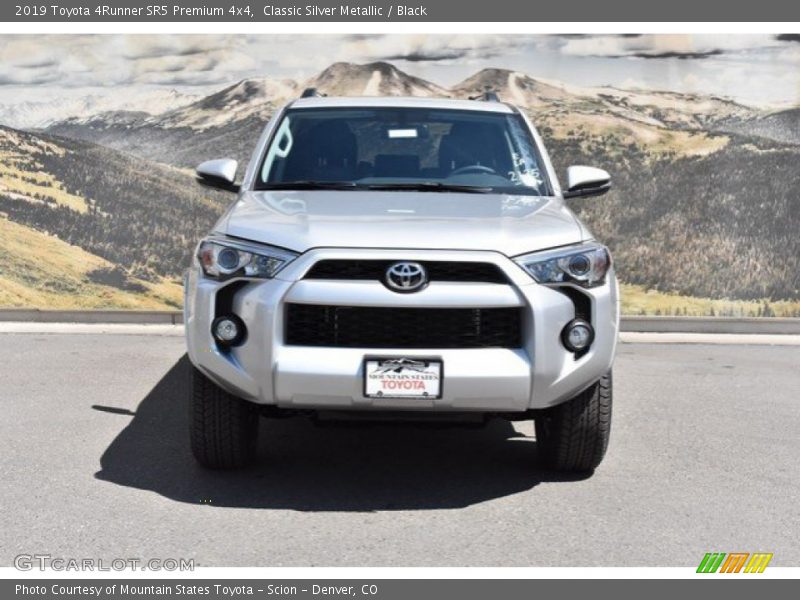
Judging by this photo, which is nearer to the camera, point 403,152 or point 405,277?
point 405,277

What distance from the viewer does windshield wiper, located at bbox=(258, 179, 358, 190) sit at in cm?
637

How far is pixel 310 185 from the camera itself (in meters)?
6.39

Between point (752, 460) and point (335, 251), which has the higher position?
point (335, 251)

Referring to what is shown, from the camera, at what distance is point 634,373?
9375 millimetres

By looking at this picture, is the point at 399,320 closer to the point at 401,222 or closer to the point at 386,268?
the point at 386,268

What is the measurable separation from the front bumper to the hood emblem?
31mm

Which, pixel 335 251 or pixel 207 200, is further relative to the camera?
pixel 207 200

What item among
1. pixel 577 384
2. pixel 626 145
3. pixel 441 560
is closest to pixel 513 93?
pixel 626 145

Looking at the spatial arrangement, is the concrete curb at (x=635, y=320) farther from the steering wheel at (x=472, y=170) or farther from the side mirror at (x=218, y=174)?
the steering wheel at (x=472, y=170)

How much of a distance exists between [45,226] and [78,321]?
1096 millimetres

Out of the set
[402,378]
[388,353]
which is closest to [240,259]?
[388,353]

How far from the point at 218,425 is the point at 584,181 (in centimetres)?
244

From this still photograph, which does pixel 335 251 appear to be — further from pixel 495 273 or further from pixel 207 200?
pixel 207 200

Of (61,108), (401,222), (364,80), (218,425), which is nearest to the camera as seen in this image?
(401,222)
